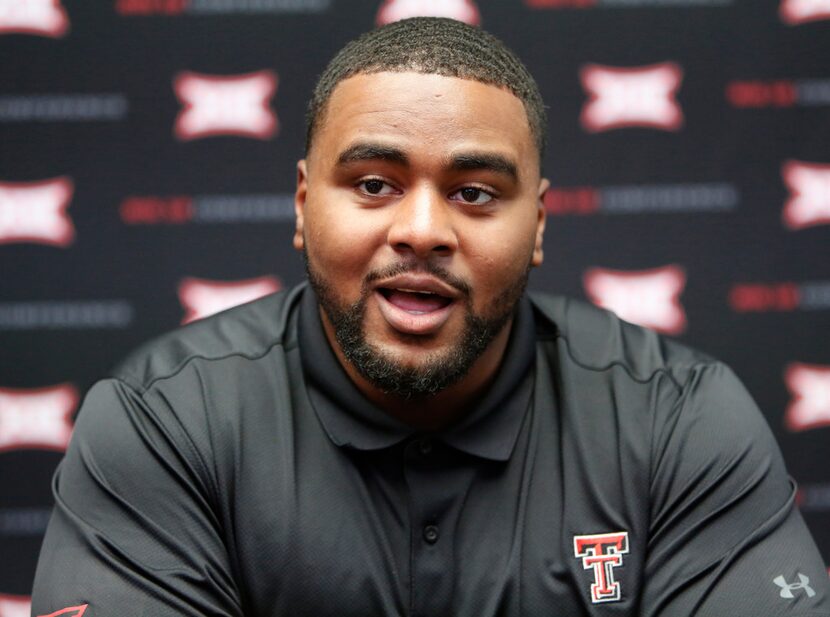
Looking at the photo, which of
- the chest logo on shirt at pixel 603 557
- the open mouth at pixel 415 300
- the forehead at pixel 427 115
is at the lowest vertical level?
the chest logo on shirt at pixel 603 557

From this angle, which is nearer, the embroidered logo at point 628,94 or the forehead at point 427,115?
the forehead at point 427,115

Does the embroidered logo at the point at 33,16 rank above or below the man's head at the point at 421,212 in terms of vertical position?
above

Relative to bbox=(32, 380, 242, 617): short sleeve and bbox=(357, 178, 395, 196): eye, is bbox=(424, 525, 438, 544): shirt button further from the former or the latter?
bbox=(357, 178, 395, 196): eye

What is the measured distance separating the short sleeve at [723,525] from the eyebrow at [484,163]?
0.44m

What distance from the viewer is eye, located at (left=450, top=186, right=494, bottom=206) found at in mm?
1312

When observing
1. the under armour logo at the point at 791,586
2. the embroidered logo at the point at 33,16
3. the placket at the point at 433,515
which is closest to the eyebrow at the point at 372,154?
the placket at the point at 433,515

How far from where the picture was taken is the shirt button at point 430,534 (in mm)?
1309

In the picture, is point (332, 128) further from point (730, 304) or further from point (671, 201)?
point (730, 304)

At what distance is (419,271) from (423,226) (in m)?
0.06

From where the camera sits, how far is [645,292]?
6.97 ft

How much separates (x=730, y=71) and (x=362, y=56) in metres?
1.05

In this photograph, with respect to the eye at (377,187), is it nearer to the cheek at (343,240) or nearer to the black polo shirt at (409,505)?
the cheek at (343,240)

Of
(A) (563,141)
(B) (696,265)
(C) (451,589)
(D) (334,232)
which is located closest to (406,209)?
(D) (334,232)

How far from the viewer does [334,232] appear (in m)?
1.31
